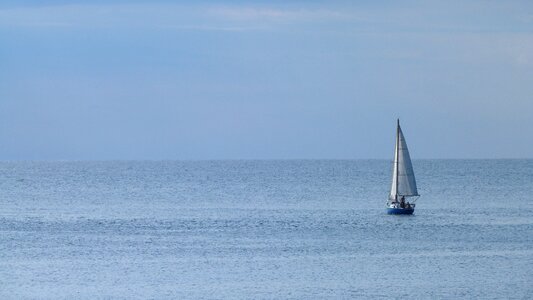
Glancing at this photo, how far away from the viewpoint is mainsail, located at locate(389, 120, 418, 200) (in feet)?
277

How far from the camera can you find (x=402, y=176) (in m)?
84.6

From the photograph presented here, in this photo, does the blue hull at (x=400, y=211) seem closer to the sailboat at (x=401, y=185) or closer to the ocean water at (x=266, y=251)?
the sailboat at (x=401, y=185)

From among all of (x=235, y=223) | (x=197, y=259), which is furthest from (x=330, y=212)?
(x=197, y=259)

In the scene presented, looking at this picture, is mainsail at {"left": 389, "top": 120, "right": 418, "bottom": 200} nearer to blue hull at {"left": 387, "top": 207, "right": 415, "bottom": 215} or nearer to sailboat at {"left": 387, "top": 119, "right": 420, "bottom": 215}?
sailboat at {"left": 387, "top": 119, "right": 420, "bottom": 215}

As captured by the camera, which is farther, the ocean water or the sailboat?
the sailboat

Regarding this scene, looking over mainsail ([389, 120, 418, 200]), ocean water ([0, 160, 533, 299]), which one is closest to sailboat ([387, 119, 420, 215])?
mainsail ([389, 120, 418, 200])

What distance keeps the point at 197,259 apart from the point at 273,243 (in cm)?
873

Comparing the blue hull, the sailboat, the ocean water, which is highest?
the sailboat

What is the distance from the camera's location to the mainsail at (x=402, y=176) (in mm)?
84312

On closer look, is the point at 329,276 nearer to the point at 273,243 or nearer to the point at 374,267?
the point at 374,267

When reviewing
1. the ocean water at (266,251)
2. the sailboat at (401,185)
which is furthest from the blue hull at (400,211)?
the ocean water at (266,251)

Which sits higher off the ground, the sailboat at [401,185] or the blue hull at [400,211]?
the sailboat at [401,185]

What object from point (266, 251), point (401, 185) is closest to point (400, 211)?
point (401, 185)

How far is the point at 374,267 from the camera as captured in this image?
55.3 meters
